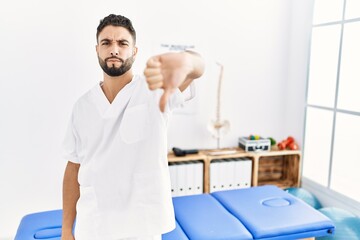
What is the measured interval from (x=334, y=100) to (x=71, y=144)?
2.13 metres

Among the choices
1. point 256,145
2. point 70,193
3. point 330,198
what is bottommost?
point 330,198

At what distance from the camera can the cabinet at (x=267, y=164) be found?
2.61 meters

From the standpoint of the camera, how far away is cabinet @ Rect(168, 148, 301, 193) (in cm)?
261

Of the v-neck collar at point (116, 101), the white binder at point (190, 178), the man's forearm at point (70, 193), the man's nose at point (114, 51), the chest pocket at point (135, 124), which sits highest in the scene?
the man's nose at point (114, 51)

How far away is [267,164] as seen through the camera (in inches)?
120

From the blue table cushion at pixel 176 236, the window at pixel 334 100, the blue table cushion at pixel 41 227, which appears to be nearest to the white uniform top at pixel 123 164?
the blue table cushion at pixel 176 236

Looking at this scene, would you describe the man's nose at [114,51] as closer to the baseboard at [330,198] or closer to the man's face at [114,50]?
the man's face at [114,50]

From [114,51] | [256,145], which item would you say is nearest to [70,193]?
[114,51]

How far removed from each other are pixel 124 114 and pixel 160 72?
15.0 inches

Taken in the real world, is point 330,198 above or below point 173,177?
below

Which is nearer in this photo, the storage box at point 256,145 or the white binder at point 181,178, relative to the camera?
the white binder at point 181,178

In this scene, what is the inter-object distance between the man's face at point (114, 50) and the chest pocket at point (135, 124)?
138mm

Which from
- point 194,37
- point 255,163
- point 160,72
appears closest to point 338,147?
point 255,163

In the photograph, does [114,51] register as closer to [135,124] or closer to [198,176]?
[135,124]
